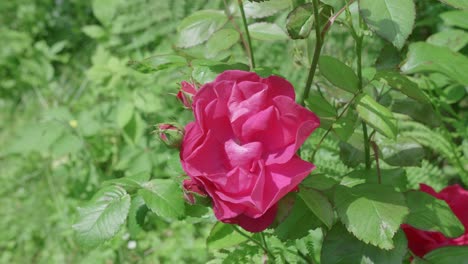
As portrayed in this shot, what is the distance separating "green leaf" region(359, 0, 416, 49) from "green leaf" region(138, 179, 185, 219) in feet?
1.13

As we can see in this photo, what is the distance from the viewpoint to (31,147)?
73.6 inches

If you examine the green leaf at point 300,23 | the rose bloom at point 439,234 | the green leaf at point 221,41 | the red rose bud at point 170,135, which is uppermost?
the green leaf at point 300,23

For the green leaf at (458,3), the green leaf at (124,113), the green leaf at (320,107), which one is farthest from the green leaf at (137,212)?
the green leaf at (124,113)

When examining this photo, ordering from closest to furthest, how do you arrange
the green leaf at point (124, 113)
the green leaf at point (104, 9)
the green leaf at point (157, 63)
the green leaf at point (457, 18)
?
the green leaf at point (157, 63) < the green leaf at point (457, 18) < the green leaf at point (124, 113) < the green leaf at point (104, 9)

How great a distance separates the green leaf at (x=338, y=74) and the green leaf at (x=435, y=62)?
120 mm

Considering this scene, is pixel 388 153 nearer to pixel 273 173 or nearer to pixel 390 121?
pixel 390 121

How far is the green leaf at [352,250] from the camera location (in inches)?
30.0

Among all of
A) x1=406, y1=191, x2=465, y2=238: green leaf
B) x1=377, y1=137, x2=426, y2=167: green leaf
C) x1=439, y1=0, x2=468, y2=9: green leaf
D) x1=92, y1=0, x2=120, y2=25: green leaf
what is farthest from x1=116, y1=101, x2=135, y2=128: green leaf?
x1=439, y1=0, x2=468, y2=9: green leaf

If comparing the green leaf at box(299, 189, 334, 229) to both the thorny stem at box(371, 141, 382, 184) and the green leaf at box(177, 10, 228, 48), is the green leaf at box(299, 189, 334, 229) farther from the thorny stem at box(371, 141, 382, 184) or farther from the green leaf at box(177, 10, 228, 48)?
the green leaf at box(177, 10, 228, 48)

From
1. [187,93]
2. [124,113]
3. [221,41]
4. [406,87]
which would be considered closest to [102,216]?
[187,93]

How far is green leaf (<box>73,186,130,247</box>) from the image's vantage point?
0.78 meters

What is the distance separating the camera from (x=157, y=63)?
34.8 inches

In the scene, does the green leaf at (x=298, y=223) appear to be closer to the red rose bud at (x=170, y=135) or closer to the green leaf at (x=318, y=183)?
the green leaf at (x=318, y=183)

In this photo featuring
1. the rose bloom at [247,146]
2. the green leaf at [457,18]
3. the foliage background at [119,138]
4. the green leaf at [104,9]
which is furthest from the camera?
the green leaf at [104,9]
